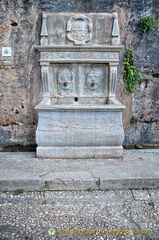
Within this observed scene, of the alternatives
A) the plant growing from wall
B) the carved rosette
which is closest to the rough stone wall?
the plant growing from wall

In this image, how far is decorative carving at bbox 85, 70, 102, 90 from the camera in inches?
142

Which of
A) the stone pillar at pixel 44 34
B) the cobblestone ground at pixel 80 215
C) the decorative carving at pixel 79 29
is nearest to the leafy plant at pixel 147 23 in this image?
the decorative carving at pixel 79 29

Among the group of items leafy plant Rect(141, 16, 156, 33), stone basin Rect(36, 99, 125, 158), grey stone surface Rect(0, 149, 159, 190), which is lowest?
grey stone surface Rect(0, 149, 159, 190)

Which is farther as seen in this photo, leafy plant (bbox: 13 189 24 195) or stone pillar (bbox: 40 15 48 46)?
stone pillar (bbox: 40 15 48 46)

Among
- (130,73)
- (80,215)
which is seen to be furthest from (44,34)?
(80,215)

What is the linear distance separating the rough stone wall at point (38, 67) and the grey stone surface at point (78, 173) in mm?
876

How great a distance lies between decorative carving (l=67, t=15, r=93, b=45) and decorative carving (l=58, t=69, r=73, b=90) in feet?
1.85

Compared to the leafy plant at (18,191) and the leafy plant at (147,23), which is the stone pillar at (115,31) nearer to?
the leafy plant at (147,23)

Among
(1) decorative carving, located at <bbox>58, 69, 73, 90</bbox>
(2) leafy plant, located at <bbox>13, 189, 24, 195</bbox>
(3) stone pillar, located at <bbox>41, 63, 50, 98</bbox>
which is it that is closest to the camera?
(2) leafy plant, located at <bbox>13, 189, 24, 195</bbox>

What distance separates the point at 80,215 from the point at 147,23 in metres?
3.37

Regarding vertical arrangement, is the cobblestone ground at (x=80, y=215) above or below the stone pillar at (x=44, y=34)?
below

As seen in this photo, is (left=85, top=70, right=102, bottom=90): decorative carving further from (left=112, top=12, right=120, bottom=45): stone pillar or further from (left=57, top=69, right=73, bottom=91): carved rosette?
(left=112, top=12, right=120, bottom=45): stone pillar

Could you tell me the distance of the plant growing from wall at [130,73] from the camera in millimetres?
3609

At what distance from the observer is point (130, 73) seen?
3.64 metres
